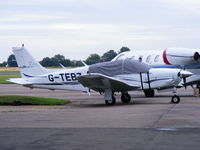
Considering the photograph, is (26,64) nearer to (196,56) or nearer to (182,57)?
(182,57)

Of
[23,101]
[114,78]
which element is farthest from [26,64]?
[114,78]

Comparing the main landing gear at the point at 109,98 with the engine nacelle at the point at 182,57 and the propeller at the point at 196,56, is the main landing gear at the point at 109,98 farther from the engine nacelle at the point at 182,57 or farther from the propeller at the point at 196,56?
the propeller at the point at 196,56

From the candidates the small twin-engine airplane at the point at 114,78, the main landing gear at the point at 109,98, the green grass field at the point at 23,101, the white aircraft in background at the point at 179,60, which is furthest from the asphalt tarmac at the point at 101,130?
the white aircraft in background at the point at 179,60

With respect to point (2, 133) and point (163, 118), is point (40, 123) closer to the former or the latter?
point (2, 133)

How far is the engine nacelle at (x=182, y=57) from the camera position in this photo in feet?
87.3

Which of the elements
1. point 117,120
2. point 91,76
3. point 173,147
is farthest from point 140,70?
point 173,147

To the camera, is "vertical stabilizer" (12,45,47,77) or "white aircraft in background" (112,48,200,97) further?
"white aircraft in background" (112,48,200,97)

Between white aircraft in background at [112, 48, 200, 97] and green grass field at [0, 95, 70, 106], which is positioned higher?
white aircraft in background at [112, 48, 200, 97]

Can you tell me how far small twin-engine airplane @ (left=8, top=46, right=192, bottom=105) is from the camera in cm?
2131

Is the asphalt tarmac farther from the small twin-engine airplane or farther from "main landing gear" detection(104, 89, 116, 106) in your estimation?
"main landing gear" detection(104, 89, 116, 106)

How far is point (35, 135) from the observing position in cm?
1155

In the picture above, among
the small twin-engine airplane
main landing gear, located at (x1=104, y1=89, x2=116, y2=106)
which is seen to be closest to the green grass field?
the small twin-engine airplane

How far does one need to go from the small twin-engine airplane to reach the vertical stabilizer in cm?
34

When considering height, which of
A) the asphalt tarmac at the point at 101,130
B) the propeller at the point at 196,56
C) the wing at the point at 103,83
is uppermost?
the propeller at the point at 196,56
